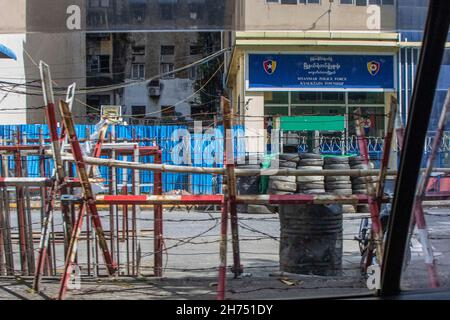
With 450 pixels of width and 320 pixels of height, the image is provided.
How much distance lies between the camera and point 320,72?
21500 millimetres

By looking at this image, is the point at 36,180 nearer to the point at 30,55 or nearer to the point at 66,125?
the point at 66,125

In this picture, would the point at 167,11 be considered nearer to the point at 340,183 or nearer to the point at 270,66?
the point at 340,183

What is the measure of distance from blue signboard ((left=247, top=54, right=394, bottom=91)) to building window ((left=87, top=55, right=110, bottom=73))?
17.6 meters

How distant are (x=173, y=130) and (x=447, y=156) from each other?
54.8ft

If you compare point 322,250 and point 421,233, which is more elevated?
point 421,233

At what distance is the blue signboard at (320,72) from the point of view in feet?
69.4

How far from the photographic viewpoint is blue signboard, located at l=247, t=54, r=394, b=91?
2116 cm

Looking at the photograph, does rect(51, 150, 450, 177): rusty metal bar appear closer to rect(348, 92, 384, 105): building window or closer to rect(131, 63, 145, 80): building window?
rect(348, 92, 384, 105): building window

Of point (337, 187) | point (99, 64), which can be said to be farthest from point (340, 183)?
point (99, 64)

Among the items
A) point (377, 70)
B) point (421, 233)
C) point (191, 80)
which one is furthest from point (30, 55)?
point (191, 80)

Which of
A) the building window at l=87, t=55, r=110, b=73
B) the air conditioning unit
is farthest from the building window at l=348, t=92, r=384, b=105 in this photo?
the air conditioning unit

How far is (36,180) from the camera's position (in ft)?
19.0

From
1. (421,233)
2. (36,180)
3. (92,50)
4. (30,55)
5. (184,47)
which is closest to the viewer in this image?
(421,233)

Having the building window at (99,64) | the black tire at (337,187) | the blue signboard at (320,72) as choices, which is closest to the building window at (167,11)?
the black tire at (337,187)
